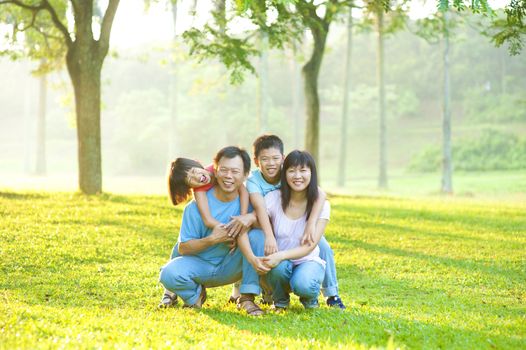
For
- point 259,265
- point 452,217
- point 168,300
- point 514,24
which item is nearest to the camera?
point 259,265

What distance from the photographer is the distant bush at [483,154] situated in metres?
46.9

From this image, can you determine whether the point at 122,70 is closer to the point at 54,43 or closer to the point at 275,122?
the point at 275,122

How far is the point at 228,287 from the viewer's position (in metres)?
8.85

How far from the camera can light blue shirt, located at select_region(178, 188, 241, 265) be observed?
270 inches

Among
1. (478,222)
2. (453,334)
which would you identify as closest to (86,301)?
(453,334)

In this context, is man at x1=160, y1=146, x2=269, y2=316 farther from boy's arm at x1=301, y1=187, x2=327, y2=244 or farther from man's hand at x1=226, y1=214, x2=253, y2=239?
boy's arm at x1=301, y1=187, x2=327, y2=244

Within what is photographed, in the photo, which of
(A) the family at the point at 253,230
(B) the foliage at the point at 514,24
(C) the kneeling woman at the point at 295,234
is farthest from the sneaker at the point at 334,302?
(B) the foliage at the point at 514,24

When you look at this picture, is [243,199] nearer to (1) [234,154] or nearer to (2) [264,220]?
(2) [264,220]

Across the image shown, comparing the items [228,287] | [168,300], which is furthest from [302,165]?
[228,287]

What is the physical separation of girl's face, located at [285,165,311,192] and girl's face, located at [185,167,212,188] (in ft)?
2.52

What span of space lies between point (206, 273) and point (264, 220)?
0.75 meters

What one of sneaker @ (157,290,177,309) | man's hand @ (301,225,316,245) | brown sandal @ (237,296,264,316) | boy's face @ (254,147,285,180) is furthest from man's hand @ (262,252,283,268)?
sneaker @ (157,290,177,309)

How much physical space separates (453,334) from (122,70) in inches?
2768

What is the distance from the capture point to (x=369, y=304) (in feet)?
25.7
